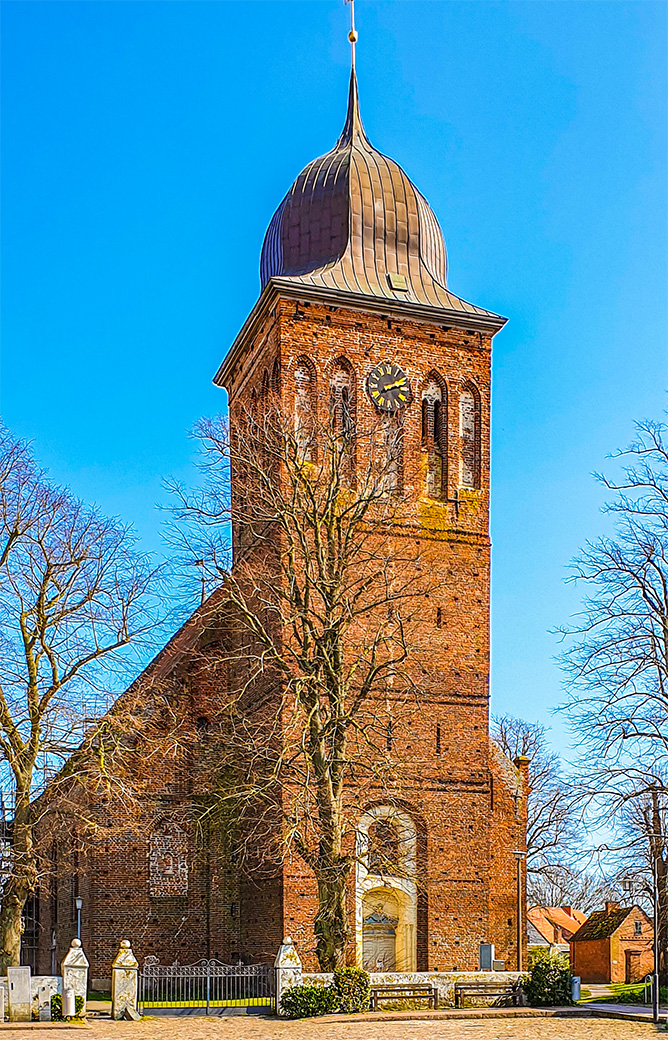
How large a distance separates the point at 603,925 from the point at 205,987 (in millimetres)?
28861

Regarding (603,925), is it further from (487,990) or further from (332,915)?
(332,915)

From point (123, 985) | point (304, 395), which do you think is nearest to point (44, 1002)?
point (123, 985)

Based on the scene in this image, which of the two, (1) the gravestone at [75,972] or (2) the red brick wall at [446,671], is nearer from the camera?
(1) the gravestone at [75,972]

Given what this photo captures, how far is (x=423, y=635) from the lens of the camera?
1302 inches

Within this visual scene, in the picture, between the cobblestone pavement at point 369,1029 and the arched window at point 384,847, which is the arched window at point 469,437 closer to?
the arched window at point 384,847

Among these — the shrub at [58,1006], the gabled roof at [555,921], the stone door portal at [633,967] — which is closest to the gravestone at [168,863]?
the shrub at [58,1006]

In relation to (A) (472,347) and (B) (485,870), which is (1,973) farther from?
(A) (472,347)

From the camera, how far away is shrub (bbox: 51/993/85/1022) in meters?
24.8

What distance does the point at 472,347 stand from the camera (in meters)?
35.9

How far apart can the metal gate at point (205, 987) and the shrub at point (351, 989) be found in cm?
220

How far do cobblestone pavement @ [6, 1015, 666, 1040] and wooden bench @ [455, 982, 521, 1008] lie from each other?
2469 mm

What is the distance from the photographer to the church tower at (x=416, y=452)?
31.4 meters

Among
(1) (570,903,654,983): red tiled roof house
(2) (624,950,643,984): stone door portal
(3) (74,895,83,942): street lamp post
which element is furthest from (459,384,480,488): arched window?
(2) (624,950,643,984): stone door portal

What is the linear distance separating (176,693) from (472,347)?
1219cm
